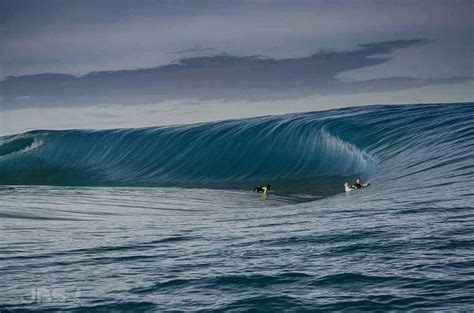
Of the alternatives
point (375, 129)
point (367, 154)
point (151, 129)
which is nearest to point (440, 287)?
point (367, 154)

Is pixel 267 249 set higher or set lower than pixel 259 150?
lower

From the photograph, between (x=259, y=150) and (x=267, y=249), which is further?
(x=259, y=150)

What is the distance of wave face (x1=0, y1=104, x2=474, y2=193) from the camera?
728 inches

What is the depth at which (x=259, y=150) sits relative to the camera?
2602 cm

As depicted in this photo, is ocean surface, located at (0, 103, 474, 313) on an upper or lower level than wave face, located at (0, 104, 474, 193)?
lower

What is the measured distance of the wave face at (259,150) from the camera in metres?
18.5

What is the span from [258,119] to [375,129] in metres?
7.34

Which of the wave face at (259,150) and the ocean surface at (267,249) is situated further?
the wave face at (259,150)

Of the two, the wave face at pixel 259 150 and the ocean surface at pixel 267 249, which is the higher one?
the wave face at pixel 259 150

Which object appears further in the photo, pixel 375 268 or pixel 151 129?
pixel 151 129

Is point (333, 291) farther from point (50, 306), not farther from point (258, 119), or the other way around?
point (258, 119)

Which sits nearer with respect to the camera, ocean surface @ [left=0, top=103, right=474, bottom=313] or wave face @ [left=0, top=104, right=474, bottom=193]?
ocean surface @ [left=0, top=103, right=474, bottom=313]

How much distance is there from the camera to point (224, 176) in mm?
24688

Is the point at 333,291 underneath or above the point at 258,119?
underneath
